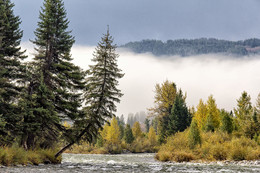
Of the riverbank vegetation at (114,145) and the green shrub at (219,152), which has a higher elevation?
the green shrub at (219,152)

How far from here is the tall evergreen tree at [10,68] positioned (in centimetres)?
1689

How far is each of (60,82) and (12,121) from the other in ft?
17.6

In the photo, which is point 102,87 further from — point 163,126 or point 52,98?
point 163,126

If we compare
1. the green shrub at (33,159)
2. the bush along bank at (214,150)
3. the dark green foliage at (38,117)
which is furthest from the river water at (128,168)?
the bush along bank at (214,150)

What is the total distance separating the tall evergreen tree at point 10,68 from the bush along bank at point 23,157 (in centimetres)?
245

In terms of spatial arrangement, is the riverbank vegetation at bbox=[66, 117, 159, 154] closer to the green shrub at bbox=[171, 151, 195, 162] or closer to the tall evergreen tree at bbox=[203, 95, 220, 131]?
the tall evergreen tree at bbox=[203, 95, 220, 131]

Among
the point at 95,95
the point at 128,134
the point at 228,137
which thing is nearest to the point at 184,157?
the point at 228,137

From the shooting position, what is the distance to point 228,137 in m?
30.8

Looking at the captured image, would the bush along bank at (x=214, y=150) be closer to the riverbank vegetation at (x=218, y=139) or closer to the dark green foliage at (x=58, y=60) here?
the riverbank vegetation at (x=218, y=139)

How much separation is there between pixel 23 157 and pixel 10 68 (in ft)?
26.0

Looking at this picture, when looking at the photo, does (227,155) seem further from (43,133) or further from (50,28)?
(50,28)

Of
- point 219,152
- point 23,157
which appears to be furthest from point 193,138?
point 23,157

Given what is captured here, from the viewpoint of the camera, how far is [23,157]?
568 inches

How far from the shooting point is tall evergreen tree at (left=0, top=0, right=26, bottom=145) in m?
16.9
